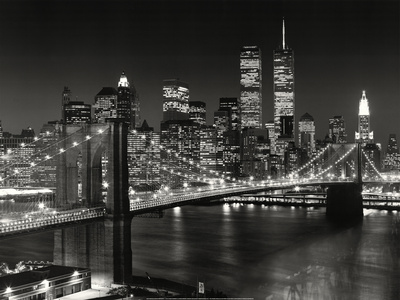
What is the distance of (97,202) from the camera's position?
27828 mm

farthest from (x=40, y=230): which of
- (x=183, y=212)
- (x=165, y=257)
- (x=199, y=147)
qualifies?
(x=199, y=147)

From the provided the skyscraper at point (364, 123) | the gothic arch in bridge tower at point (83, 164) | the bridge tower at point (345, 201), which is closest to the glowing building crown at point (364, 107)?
the skyscraper at point (364, 123)

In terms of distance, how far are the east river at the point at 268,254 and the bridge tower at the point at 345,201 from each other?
2.00 metres

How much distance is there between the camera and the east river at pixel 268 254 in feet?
94.0

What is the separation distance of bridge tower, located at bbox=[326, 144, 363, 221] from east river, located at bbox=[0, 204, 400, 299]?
200 cm

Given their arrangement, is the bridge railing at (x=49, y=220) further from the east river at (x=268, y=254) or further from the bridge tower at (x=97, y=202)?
the east river at (x=268, y=254)

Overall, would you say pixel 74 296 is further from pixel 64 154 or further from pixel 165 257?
pixel 165 257

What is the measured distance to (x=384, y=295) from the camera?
90.1 feet

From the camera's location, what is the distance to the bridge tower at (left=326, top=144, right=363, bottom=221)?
60438 millimetres

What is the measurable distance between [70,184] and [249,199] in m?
59.0

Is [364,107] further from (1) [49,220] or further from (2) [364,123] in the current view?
(1) [49,220]

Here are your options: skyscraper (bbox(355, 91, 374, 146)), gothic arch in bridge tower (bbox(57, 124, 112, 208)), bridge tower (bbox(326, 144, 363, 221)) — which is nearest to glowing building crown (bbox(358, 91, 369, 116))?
skyscraper (bbox(355, 91, 374, 146))

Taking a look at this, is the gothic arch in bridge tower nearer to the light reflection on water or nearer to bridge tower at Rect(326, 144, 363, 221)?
the light reflection on water

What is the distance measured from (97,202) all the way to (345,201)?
39.3m
